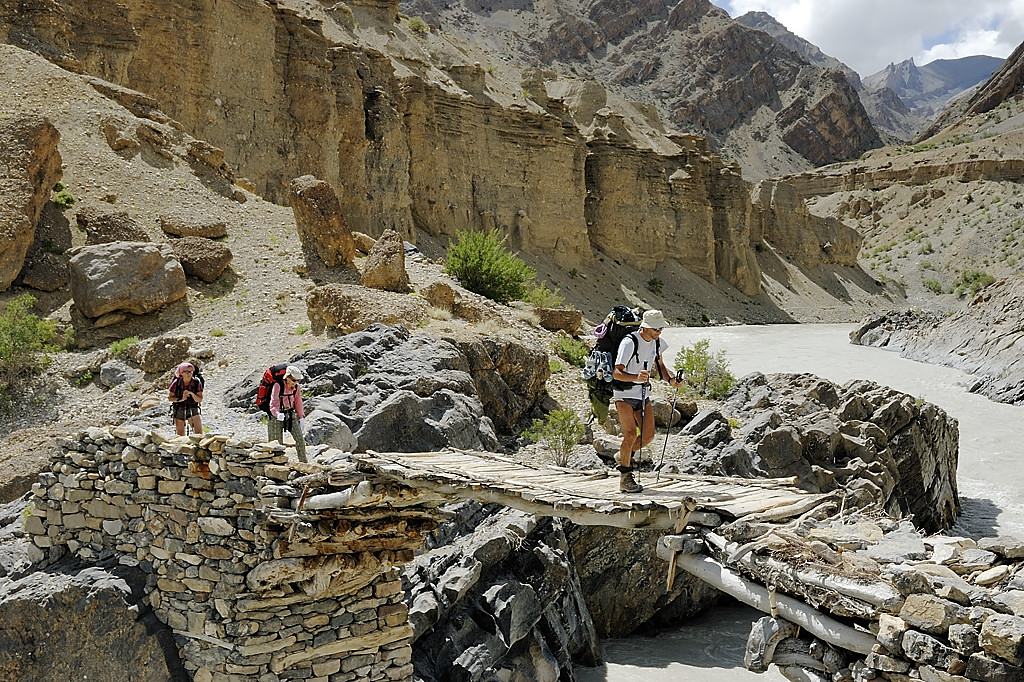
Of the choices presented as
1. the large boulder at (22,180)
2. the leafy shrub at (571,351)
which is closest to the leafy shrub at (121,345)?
the large boulder at (22,180)

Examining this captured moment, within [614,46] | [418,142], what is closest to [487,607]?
[418,142]

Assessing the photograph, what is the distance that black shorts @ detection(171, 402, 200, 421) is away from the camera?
8977 mm

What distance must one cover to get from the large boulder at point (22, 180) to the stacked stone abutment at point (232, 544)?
9704mm

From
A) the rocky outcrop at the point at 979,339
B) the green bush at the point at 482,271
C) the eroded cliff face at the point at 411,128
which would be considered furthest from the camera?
the rocky outcrop at the point at 979,339

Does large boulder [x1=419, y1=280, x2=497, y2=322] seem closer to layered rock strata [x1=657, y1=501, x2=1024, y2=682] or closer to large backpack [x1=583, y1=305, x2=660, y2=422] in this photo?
large backpack [x1=583, y1=305, x2=660, y2=422]

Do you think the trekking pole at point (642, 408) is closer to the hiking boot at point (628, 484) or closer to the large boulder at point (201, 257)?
the hiking boot at point (628, 484)

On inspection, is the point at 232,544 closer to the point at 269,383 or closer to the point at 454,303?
the point at 269,383

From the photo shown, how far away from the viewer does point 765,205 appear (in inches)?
2061

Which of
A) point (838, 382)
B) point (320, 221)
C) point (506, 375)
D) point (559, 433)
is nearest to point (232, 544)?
point (559, 433)

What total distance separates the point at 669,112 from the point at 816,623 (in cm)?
9832

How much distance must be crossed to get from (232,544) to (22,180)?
12.8m

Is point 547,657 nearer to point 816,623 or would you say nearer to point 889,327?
point 816,623

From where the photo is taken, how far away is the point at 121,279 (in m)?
15.2

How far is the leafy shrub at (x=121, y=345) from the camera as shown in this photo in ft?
46.8
